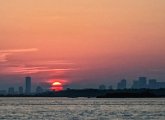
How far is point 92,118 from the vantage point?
2810 inches

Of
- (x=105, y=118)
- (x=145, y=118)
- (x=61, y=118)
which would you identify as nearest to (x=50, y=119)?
(x=61, y=118)

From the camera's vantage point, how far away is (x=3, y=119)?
71250 mm

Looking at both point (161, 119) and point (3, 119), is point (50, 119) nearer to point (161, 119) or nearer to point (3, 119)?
point (3, 119)

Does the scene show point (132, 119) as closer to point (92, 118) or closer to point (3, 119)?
point (92, 118)

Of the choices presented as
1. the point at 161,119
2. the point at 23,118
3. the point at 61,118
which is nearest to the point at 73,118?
the point at 61,118

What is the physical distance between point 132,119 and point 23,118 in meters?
14.3

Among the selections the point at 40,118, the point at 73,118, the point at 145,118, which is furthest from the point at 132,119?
the point at 40,118

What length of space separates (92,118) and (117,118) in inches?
128

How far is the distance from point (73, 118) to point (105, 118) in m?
4.09

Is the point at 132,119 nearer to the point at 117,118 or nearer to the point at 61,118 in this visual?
the point at 117,118

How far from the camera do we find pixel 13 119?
70.5 metres

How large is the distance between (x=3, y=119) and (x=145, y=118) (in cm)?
1811

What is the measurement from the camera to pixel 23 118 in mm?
72875

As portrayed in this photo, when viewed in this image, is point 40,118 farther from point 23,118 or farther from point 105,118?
point 105,118
